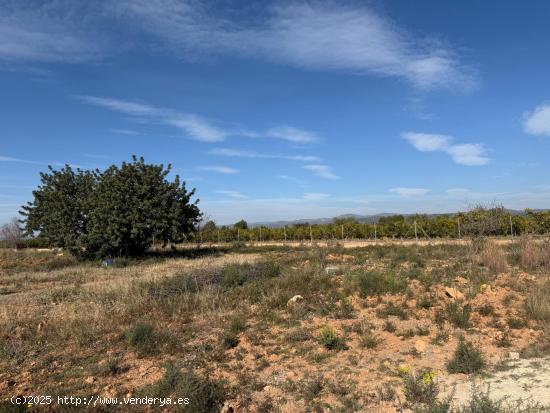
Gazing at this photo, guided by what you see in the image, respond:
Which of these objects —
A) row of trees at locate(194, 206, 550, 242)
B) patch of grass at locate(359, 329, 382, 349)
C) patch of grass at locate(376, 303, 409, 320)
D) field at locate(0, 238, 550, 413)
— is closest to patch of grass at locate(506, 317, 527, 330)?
field at locate(0, 238, 550, 413)

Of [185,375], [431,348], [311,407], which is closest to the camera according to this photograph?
[311,407]

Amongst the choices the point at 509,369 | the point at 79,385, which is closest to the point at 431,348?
the point at 509,369

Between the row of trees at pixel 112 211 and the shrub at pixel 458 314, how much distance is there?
1735 centimetres

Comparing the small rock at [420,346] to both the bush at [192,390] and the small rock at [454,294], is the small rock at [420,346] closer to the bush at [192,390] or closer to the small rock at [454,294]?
the small rock at [454,294]

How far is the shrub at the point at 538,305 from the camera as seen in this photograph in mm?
7363

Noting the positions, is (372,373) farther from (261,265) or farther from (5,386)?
(261,265)

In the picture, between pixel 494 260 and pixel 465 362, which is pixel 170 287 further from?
pixel 494 260

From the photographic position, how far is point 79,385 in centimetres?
571

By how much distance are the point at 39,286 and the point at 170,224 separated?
845 cm

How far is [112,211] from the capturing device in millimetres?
22953

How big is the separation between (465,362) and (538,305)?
3.04 meters

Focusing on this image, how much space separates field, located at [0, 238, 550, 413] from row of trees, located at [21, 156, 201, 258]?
11.2 m

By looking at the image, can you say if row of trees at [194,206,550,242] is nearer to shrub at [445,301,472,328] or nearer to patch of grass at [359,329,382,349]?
shrub at [445,301,472,328]

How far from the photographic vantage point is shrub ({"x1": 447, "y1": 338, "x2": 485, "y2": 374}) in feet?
18.1
